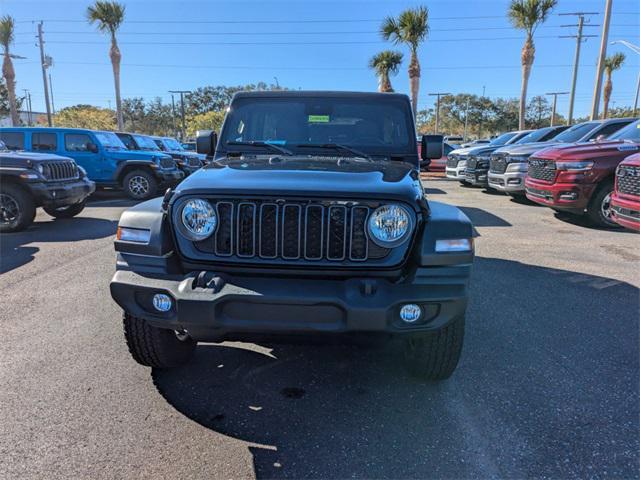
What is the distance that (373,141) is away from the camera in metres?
3.68

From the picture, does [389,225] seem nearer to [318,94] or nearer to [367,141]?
[367,141]

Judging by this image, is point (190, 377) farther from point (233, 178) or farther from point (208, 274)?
point (233, 178)

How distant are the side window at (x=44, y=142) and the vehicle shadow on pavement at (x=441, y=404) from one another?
10172mm

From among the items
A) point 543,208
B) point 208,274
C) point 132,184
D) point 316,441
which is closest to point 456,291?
point 316,441

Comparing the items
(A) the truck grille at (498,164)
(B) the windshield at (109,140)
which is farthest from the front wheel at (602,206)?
(B) the windshield at (109,140)

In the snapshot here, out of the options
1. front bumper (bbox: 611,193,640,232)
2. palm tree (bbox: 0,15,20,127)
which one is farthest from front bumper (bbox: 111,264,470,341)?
palm tree (bbox: 0,15,20,127)

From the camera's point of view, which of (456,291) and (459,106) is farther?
(459,106)

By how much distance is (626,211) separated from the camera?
586 centimetres

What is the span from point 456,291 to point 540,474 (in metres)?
0.91

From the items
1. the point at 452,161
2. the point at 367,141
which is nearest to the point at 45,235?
the point at 367,141

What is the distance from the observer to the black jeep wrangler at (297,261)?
85.4 inches

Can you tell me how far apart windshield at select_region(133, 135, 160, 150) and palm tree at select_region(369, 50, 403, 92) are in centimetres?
1644

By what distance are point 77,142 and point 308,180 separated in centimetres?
1131

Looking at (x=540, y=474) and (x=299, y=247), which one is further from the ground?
(x=299, y=247)
